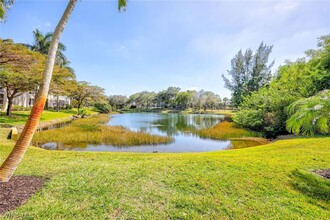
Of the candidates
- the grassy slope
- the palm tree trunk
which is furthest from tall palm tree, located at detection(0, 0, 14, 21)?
the grassy slope

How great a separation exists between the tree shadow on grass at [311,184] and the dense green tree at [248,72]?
38748 millimetres

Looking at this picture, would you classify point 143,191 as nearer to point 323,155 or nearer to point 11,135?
point 323,155

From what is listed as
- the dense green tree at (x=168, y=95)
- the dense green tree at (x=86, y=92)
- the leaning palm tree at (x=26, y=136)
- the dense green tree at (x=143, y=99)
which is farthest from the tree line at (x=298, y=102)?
the dense green tree at (x=143, y=99)

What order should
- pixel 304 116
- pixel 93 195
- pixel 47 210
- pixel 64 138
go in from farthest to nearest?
pixel 64 138 → pixel 304 116 → pixel 93 195 → pixel 47 210

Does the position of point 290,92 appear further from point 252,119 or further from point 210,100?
point 210,100

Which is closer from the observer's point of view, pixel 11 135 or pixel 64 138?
pixel 11 135

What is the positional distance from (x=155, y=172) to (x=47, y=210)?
2.62 meters

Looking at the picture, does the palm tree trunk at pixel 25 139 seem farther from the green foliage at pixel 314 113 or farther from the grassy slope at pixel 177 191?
the green foliage at pixel 314 113

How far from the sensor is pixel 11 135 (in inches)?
495

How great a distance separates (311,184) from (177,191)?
→ 3827 mm

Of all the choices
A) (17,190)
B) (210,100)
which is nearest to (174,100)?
(210,100)

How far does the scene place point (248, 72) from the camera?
1777 inches

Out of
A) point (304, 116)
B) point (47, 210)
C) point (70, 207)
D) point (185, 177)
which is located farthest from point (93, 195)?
point (304, 116)

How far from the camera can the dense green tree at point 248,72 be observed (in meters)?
43.0
